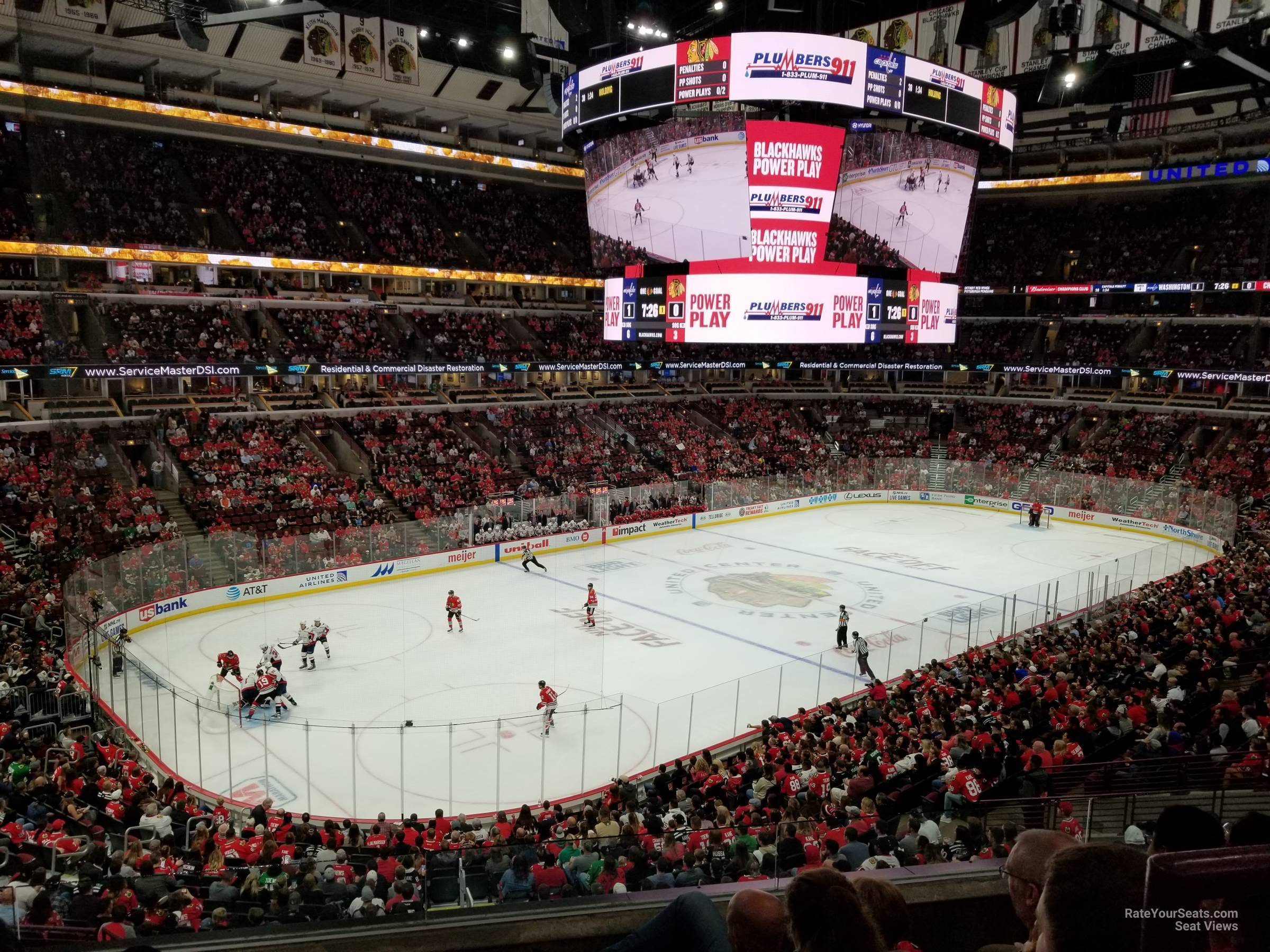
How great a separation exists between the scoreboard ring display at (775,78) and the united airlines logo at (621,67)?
0.02 meters

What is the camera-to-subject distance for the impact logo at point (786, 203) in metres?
26.2

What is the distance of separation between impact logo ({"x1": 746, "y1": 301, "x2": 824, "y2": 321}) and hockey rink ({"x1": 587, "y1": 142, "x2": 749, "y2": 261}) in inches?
62.8

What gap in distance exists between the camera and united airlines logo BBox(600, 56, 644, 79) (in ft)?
86.0

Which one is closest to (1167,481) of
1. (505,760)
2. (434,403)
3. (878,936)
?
(434,403)

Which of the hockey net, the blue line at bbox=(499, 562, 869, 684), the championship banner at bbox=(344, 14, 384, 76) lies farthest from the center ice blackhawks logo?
the championship banner at bbox=(344, 14, 384, 76)

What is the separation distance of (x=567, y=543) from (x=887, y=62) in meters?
19.0

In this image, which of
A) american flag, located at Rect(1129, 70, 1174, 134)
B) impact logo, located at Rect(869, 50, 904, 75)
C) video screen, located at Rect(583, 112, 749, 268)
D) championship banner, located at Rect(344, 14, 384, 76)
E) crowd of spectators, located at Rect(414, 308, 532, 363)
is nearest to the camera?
impact logo, located at Rect(869, 50, 904, 75)

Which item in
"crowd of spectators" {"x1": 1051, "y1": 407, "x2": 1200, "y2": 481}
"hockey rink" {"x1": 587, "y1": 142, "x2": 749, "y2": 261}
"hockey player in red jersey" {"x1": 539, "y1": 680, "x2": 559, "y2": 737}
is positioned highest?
"hockey rink" {"x1": 587, "y1": 142, "x2": 749, "y2": 261}

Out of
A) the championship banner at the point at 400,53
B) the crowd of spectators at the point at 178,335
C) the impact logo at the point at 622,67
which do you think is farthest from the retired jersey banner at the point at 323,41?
the impact logo at the point at 622,67

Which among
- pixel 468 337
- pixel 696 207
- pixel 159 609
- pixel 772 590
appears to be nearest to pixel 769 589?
pixel 772 590

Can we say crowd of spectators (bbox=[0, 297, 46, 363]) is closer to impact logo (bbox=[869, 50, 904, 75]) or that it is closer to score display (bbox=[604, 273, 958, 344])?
score display (bbox=[604, 273, 958, 344])

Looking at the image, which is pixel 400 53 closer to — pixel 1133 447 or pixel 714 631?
pixel 714 631

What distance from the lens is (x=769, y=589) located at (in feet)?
91.5

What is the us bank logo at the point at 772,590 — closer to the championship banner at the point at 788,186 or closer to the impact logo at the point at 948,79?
the championship banner at the point at 788,186
